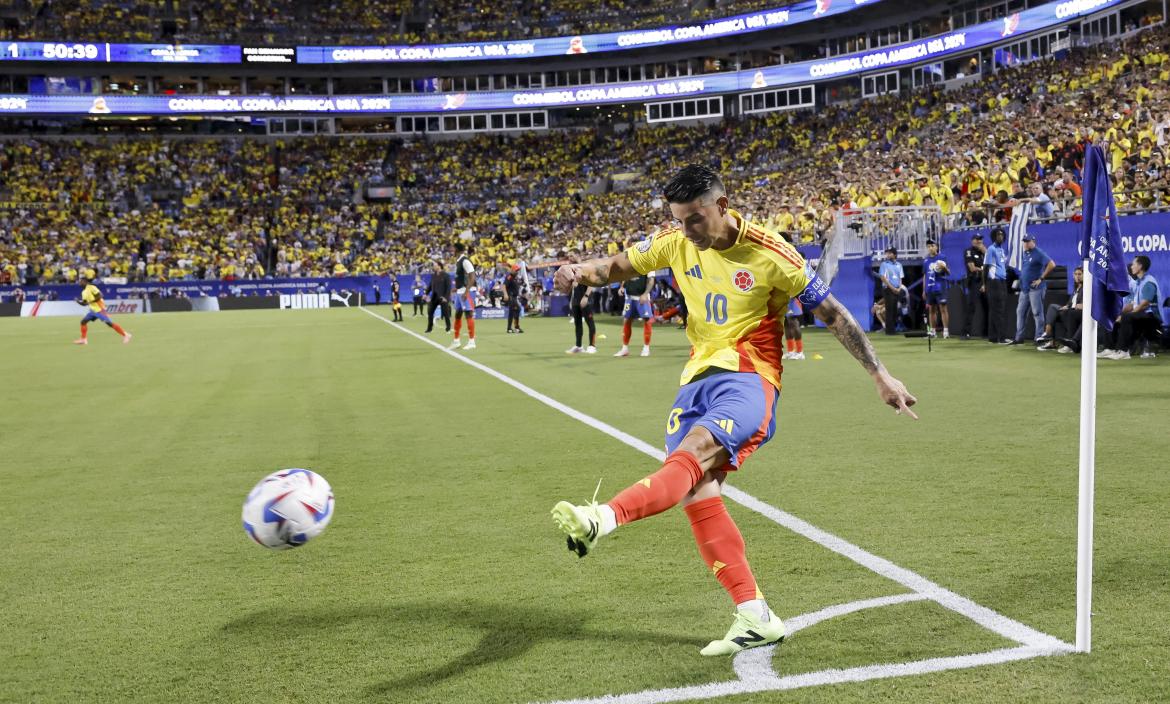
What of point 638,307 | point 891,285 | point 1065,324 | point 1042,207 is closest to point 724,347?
point 638,307

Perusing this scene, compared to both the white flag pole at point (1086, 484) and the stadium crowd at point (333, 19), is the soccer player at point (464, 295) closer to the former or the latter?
the white flag pole at point (1086, 484)

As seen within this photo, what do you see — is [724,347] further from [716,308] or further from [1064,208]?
[1064,208]

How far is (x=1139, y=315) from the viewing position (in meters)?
16.5

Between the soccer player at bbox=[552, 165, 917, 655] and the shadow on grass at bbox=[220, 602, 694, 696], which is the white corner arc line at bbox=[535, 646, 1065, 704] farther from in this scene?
the shadow on grass at bbox=[220, 602, 694, 696]

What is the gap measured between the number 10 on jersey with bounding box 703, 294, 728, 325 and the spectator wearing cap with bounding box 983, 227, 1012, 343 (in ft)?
56.6

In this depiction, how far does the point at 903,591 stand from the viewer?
4887 millimetres

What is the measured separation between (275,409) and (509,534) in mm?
7500

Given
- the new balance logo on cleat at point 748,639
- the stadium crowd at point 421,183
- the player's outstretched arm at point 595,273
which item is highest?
the stadium crowd at point 421,183

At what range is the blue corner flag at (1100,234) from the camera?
416 centimetres

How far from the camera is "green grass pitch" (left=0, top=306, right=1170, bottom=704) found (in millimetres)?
4027

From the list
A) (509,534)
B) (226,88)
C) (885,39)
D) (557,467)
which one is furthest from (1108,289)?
(226,88)

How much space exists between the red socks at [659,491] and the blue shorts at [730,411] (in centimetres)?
20

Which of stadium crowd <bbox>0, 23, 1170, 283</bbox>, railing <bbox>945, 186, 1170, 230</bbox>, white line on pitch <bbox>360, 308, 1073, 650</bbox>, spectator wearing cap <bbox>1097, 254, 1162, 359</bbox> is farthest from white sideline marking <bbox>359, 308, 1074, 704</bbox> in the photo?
stadium crowd <bbox>0, 23, 1170, 283</bbox>

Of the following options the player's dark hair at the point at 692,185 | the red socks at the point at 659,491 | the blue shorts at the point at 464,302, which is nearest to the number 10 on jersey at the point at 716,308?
the player's dark hair at the point at 692,185
